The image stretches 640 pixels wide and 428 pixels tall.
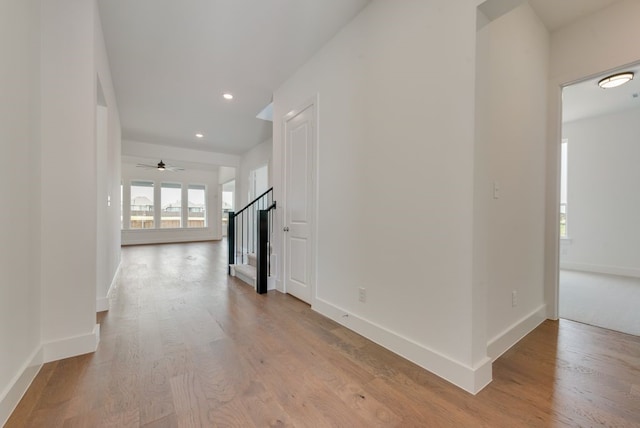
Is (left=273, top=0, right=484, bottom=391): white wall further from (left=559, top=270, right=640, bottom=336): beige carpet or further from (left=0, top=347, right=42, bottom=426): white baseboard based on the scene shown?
(left=0, top=347, right=42, bottom=426): white baseboard

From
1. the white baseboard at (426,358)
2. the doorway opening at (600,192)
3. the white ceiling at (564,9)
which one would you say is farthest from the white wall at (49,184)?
the doorway opening at (600,192)

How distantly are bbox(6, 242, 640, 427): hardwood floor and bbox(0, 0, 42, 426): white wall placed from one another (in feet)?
0.63

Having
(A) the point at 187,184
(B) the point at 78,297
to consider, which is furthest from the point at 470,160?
(A) the point at 187,184

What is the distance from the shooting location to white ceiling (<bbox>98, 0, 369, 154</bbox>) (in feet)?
7.41

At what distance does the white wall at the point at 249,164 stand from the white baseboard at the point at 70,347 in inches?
189

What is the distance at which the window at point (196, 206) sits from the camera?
31.4 feet

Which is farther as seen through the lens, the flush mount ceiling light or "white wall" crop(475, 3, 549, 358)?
the flush mount ceiling light

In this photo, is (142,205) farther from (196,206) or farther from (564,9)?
(564,9)

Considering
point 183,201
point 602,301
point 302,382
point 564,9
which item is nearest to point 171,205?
point 183,201

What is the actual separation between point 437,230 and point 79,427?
7.09ft

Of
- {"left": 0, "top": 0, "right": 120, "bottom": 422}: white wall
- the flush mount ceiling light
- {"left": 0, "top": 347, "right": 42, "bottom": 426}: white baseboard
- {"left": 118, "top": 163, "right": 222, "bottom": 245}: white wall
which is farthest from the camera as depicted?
{"left": 118, "top": 163, "right": 222, "bottom": 245}: white wall

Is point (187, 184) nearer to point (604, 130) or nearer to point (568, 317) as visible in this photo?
point (568, 317)

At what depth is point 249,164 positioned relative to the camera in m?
7.32

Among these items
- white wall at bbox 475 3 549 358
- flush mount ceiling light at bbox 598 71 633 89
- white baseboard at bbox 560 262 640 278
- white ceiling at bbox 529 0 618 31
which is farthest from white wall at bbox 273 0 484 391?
white baseboard at bbox 560 262 640 278
